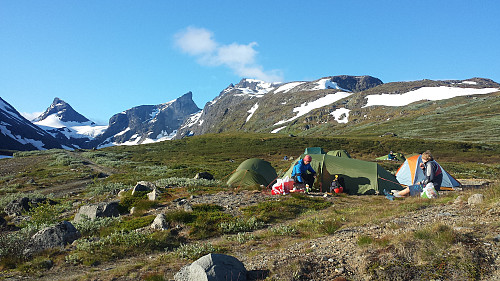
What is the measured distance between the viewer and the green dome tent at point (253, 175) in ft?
76.1

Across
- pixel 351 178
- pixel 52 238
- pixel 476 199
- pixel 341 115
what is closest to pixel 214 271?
pixel 52 238

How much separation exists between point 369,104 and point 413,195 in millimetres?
184066

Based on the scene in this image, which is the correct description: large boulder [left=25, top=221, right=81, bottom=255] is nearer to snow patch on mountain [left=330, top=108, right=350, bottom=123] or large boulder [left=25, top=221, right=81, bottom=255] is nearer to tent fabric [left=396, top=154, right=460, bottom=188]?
tent fabric [left=396, top=154, right=460, bottom=188]

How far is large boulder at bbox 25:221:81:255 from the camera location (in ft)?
30.4

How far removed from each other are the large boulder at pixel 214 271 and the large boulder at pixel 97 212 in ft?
31.3

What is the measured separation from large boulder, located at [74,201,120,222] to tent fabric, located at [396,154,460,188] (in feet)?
68.9

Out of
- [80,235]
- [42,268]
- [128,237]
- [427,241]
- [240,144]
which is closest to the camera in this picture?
[427,241]

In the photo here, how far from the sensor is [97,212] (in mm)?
13609

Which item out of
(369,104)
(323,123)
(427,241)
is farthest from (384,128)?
(427,241)

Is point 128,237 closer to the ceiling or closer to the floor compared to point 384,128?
closer to the floor

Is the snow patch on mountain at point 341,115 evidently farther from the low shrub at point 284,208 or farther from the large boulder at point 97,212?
the large boulder at point 97,212

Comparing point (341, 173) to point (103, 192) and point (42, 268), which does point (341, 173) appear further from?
point (103, 192)

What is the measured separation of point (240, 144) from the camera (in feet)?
305

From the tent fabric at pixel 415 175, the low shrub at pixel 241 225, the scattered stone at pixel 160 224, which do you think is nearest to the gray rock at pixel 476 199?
the low shrub at pixel 241 225
